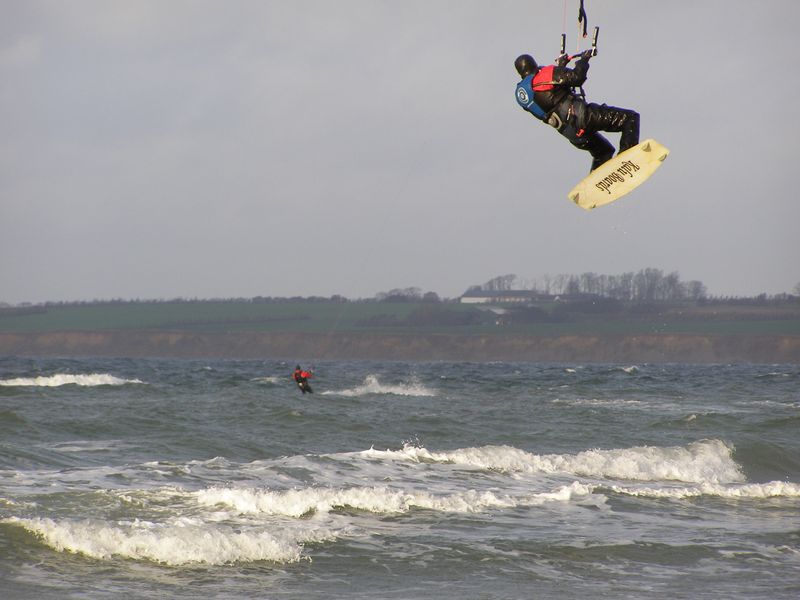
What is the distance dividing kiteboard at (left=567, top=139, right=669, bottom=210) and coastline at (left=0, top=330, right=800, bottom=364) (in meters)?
110

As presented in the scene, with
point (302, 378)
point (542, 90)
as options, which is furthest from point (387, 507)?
point (302, 378)

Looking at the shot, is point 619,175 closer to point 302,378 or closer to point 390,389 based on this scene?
point 302,378

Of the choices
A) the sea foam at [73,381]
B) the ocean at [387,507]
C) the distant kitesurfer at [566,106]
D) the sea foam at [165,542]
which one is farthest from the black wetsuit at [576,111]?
the sea foam at [73,381]

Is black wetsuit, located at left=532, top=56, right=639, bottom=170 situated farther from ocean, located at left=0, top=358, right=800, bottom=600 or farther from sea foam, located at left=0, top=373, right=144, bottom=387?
sea foam, located at left=0, top=373, right=144, bottom=387

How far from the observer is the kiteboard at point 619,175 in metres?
9.46

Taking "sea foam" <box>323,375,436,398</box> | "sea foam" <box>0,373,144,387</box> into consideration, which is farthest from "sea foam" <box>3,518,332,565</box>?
"sea foam" <box>0,373,144,387</box>

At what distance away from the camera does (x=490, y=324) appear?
13562 centimetres

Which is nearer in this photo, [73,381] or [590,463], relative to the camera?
[590,463]

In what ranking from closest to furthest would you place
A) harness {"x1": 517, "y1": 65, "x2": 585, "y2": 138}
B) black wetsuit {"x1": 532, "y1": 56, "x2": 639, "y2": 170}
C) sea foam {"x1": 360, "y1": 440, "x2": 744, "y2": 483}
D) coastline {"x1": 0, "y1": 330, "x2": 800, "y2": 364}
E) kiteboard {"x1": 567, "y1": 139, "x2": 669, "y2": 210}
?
black wetsuit {"x1": 532, "y1": 56, "x2": 639, "y2": 170} → harness {"x1": 517, "y1": 65, "x2": 585, "y2": 138} → kiteboard {"x1": 567, "y1": 139, "x2": 669, "y2": 210} → sea foam {"x1": 360, "y1": 440, "x2": 744, "y2": 483} → coastline {"x1": 0, "y1": 330, "x2": 800, "y2": 364}

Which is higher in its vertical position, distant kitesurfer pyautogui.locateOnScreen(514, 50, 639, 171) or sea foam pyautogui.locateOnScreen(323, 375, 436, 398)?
distant kitesurfer pyautogui.locateOnScreen(514, 50, 639, 171)

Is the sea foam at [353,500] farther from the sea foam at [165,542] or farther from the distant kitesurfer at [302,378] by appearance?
the distant kitesurfer at [302,378]

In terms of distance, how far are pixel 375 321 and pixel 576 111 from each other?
4966 inches

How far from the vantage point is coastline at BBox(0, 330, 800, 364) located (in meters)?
118

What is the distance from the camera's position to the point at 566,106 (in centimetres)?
905
